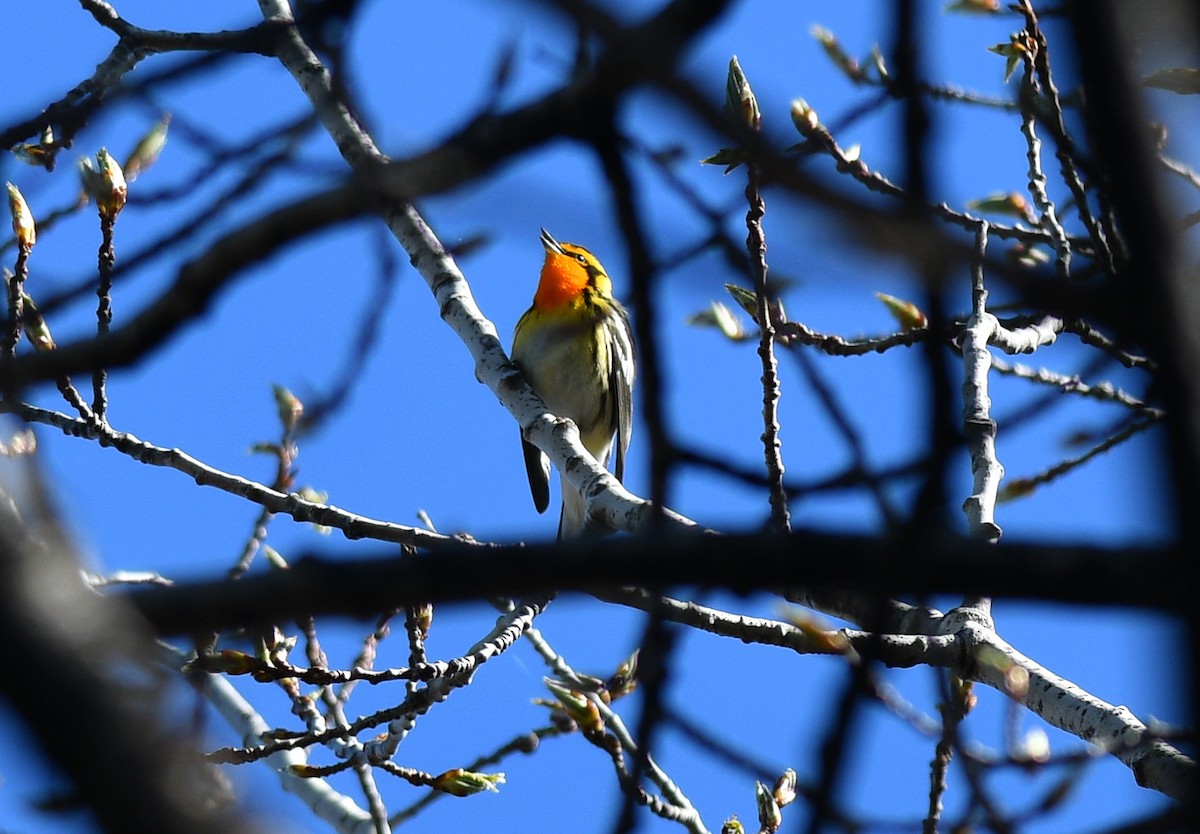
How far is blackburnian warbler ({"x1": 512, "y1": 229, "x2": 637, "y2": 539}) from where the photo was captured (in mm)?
7344

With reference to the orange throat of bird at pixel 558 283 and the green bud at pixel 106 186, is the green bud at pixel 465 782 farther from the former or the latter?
the orange throat of bird at pixel 558 283

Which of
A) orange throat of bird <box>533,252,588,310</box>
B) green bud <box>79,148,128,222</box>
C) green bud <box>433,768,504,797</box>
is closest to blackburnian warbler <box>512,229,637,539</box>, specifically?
orange throat of bird <box>533,252,588,310</box>

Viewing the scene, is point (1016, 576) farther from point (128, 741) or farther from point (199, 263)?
point (199, 263)

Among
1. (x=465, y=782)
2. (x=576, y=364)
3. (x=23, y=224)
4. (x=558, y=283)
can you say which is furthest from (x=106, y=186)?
(x=558, y=283)

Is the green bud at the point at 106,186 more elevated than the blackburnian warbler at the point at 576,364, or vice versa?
the blackburnian warbler at the point at 576,364

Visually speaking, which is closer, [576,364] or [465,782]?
[465,782]

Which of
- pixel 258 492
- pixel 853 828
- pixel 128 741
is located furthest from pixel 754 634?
pixel 128 741

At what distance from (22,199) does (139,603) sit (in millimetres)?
3343

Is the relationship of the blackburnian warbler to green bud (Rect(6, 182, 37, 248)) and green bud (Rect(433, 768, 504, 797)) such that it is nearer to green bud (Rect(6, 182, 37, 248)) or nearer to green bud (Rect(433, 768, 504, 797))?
green bud (Rect(433, 768, 504, 797))

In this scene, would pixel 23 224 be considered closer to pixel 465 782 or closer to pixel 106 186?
pixel 106 186

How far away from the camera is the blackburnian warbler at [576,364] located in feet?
24.1

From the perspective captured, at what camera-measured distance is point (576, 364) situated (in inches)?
293

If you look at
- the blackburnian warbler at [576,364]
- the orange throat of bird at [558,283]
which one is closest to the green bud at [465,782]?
the blackburnian warbler at [576,364]

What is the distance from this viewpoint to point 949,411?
50.6 inches
